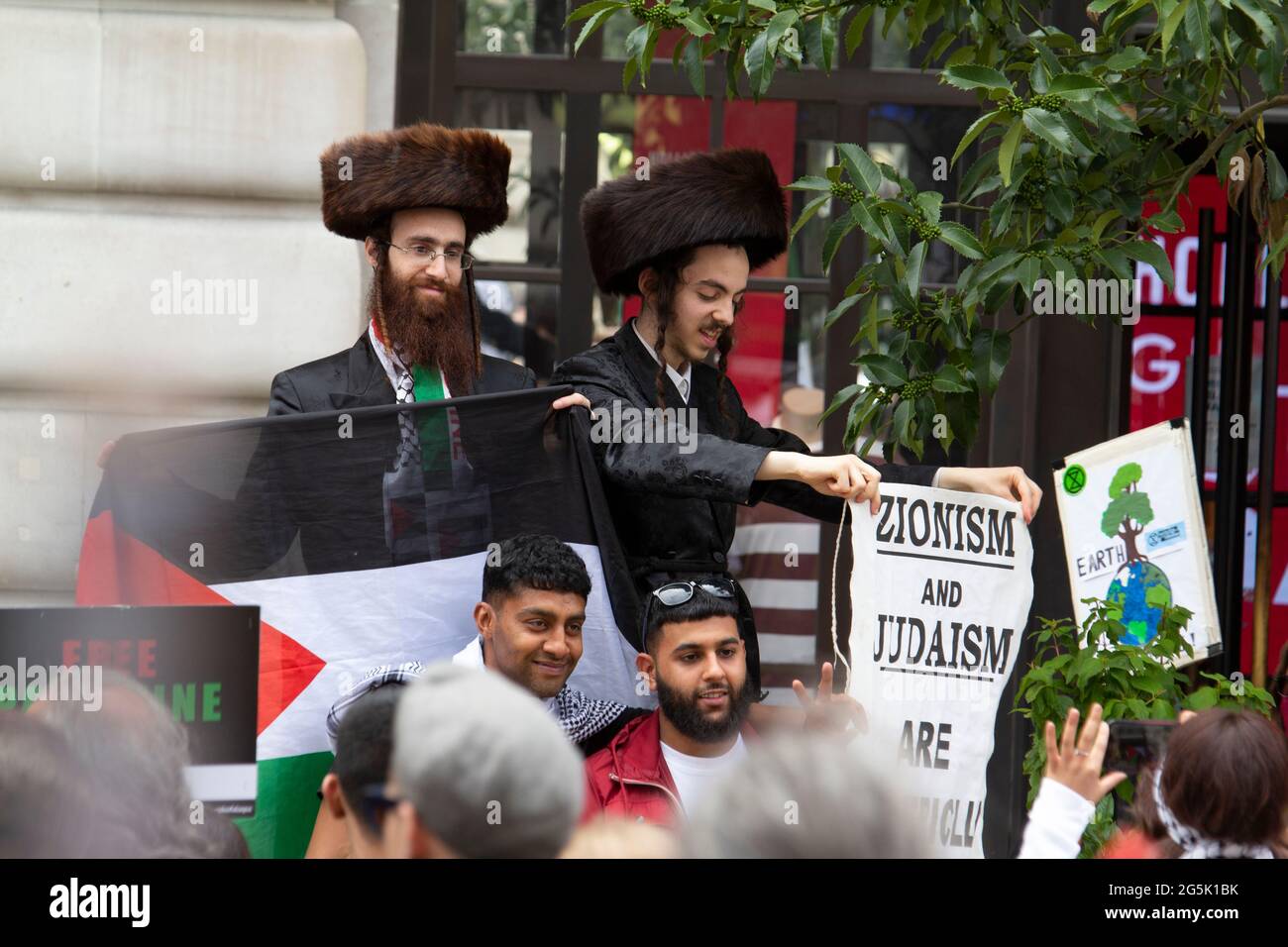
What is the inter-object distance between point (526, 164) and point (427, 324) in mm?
1914

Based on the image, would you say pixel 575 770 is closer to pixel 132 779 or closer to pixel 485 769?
pixel 485 769

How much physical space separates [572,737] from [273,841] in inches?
30.1

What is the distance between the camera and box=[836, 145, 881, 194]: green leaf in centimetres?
432

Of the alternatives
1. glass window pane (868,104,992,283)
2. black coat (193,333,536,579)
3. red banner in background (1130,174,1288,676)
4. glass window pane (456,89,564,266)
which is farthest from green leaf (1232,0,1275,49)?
glass window pane (456,89,564,266)

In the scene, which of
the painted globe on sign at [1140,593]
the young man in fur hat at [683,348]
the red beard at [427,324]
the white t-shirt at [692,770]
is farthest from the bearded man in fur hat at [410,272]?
the painted globe on sign at [1140,593]

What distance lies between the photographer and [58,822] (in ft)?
9.27

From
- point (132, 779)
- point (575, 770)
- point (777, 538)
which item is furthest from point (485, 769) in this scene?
point (777, 538)

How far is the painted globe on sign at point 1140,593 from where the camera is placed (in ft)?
15.9

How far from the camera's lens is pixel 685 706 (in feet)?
14.1

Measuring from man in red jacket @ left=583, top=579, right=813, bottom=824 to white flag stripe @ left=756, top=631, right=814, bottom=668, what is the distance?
2.04 m

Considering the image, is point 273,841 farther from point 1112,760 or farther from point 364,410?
point 1112,760

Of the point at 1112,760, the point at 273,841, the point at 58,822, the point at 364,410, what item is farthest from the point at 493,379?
the point at 58,822

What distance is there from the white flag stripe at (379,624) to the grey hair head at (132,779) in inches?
35.0

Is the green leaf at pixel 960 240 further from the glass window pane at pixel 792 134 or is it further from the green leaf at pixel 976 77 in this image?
the glass window pane at pixel 792 134
